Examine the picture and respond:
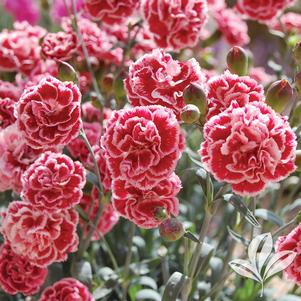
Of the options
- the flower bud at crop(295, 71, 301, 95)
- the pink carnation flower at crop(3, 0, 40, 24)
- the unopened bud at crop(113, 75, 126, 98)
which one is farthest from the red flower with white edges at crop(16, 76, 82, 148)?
the pink carnation flower at crop(3, 0, 40, 24)

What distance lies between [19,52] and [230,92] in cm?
45

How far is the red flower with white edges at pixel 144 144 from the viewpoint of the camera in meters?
0.59

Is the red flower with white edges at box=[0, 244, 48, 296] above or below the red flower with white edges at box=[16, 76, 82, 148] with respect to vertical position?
below

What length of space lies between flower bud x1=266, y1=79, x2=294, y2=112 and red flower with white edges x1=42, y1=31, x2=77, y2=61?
0.35 metres

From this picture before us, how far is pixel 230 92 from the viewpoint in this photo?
626 millimetres

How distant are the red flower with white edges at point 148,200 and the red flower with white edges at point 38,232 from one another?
10 cm

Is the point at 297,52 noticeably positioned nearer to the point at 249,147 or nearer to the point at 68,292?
the point at 249,147

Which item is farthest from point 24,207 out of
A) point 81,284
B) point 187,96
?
point 187,96

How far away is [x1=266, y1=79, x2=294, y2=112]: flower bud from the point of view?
2.12 ft

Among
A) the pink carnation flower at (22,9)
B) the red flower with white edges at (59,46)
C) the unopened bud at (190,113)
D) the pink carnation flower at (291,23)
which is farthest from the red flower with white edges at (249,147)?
the pink carnation flower at (22,9)

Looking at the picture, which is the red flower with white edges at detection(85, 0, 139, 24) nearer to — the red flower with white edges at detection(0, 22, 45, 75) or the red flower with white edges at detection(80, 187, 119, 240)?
the red flower with white edges at detection(0, 22, 45, 75)

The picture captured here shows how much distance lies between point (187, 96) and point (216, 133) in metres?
0.06

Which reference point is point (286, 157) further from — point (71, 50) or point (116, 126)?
point (71, 50)

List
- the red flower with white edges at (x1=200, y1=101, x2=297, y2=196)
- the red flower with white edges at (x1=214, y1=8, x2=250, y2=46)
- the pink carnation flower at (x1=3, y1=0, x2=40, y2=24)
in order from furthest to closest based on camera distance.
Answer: the pink carnation flower at (x1=3, y1=0, x2=40, y2=24) < the red flower with white edges at (x1=214, y1=8, x2=250, y2=46) < the red flower with white edges at (x1=200, y1=101, x2=297, y2=196)
